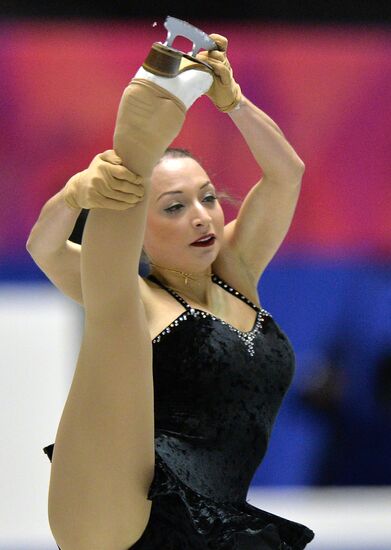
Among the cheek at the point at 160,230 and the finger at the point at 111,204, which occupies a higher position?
the cheek at the point at 160,230

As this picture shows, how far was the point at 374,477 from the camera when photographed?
2738mm

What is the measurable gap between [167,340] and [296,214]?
4.17 feet

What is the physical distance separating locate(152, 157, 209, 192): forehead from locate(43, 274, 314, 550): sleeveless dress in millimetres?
200

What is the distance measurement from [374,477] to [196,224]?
4.40 ft

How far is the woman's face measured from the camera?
66.8 inches

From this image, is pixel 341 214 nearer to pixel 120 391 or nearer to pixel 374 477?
pixel 374 477

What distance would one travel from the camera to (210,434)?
5.23ft

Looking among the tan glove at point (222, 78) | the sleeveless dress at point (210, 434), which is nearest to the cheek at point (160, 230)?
the sleeveless dress at point (210, 434)

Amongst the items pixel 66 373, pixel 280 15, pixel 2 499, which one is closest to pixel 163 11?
pixel 280 15

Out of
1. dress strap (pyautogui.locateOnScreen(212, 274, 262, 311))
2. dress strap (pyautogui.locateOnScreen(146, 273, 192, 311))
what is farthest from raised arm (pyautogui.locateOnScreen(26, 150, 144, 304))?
dress strap (pyautogui.locateOnScreen(212, 274, 262, 311))

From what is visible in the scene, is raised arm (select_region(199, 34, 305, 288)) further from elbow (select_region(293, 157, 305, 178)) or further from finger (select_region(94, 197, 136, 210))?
finger (select_region(94, 197, 136, 210))

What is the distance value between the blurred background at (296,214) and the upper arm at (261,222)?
80 cm

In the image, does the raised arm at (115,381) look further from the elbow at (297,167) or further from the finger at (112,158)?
the elbow at (297,167)

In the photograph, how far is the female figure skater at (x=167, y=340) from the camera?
1329mm
